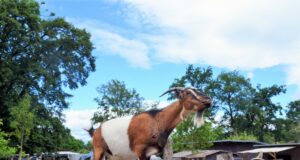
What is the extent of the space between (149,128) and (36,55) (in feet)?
102

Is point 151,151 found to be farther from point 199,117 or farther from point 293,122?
point 293,122

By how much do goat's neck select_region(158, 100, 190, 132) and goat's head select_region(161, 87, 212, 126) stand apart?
0.17 feet

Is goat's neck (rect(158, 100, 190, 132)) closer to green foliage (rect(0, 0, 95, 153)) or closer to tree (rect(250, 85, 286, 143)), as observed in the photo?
green foliage (rect(0, 0, 95, 153))

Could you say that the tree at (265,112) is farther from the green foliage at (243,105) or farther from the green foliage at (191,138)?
the green foliage at (191,138)

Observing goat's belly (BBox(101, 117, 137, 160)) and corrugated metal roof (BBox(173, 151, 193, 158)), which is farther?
corrugated metal roof (BBox(173, 151, 193, 158))

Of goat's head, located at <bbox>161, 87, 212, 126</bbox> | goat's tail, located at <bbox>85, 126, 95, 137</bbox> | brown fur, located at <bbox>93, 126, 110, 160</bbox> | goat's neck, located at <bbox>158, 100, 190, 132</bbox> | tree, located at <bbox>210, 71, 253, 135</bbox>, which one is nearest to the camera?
goat's head, located at <bbox>161, 87, 212, 126</bbox>

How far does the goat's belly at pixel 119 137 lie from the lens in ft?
16.8

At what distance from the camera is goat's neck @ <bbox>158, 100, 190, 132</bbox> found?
4.95m

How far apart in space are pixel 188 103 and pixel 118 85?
46.0m

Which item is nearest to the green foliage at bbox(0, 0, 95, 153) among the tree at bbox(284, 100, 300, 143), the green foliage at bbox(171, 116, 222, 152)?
the green foliage at bbox(171, 116, 222, 152)

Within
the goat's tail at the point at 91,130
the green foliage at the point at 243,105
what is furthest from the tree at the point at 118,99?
the goat's tail at the point at 91,130

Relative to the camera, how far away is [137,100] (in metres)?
49.9

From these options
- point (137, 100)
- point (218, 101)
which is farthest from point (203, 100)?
point (218, 101)

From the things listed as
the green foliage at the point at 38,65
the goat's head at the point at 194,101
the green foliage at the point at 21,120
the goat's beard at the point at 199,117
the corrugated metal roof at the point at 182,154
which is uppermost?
the green foliage at the point at 38,65
